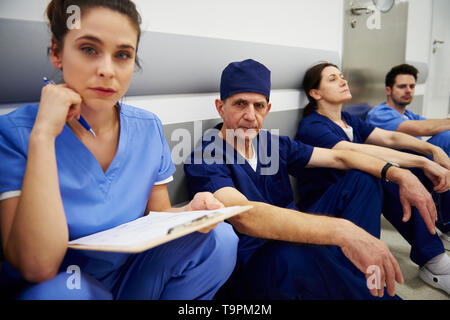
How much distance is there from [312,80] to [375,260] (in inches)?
40.4

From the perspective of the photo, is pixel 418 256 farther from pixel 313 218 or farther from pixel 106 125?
pixel 106 125

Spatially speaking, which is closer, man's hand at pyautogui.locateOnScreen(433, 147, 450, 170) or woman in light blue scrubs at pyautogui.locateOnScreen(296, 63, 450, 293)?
woman in light blue scrubs at pyautogui.locateOnScreen(296, 63, 450, 293)

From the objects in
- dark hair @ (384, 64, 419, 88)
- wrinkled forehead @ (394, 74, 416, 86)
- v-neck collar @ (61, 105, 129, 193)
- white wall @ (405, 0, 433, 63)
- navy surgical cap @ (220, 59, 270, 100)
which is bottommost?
v-neck collar @ (61, 105, 129, 193)

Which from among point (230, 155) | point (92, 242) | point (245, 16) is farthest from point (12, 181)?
point (245, 16)

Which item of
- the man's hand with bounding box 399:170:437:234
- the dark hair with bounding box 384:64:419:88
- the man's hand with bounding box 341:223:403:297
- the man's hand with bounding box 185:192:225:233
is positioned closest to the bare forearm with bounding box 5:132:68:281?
the man's hand with bounding box 185:192:225:233

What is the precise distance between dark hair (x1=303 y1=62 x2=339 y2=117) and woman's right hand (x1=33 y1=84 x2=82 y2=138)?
46.3 inches

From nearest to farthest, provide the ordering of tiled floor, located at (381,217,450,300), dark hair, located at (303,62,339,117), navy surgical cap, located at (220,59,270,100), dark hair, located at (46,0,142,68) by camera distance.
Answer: dark hair, located at (46,0,142,68), navy surgical cap, located at (220,59,270,100), tiled floor, located at (381,217,450,300), dark hair, located at (303,62,339,117)

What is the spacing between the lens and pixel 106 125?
27.7 inches

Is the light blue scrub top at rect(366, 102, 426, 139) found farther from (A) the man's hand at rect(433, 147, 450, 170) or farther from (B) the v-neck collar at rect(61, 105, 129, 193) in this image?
(B) the v-neck collar at rect(61, 105, 129, 193)

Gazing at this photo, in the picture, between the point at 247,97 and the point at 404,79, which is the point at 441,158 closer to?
the point at 404,79

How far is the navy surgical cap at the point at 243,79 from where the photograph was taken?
99cm

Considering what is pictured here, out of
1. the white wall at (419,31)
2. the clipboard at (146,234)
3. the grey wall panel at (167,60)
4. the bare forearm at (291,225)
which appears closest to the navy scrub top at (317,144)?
the grey wall panel at (167,60)

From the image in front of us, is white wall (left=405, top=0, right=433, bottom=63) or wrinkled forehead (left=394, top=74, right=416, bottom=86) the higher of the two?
white wall (left=405, top=0, right=433, bottom=63)

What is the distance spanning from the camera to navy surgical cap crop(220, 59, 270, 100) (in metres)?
0.99
